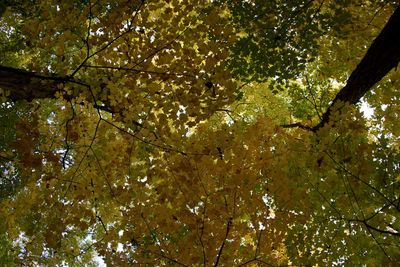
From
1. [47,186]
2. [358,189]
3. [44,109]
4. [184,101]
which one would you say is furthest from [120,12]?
[44,109]

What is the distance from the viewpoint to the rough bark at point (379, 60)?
187 inches

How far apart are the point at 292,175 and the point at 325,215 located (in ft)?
1.75

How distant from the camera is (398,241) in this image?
3.60 meters

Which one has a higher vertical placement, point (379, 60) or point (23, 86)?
point (379, 60)

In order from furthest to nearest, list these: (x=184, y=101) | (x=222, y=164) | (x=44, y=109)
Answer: (x=44, y=109), (x=184, y=101), (x=222, y=164)

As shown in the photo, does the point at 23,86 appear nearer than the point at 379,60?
No

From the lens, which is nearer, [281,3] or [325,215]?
[325,215]

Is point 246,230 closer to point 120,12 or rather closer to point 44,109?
point 120,12

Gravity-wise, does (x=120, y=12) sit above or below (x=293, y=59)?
below

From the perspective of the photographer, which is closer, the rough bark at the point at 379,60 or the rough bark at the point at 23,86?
the rough bark at the point at 379,60

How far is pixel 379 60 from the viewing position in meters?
4.86

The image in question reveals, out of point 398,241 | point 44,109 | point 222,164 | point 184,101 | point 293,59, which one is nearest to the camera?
point 398,241

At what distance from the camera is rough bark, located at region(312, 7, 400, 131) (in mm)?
4754

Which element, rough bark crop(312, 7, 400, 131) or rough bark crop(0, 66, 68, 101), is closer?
rough bark crop(312, 7, 400, 131)
